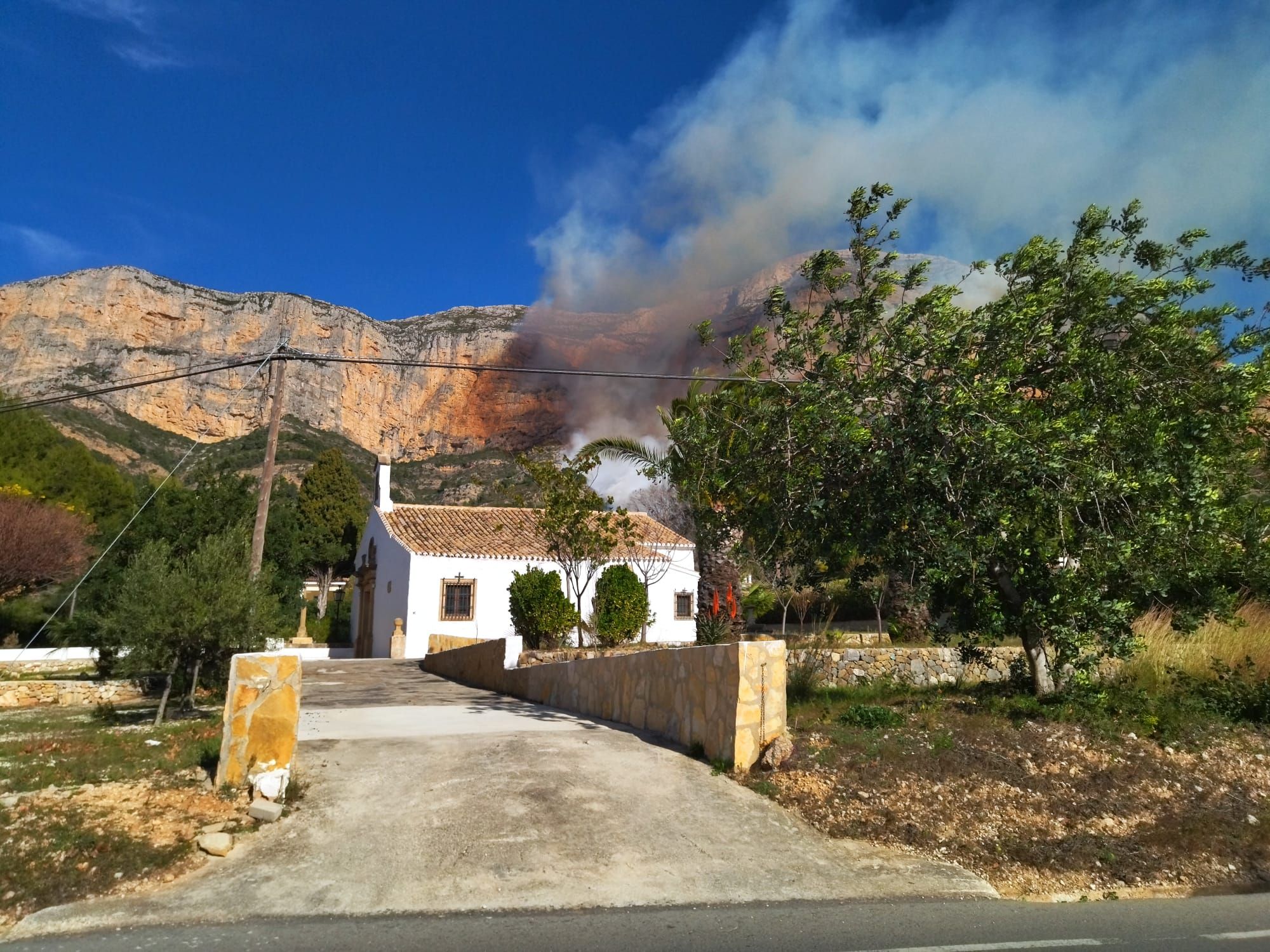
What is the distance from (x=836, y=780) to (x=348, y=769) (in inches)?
166

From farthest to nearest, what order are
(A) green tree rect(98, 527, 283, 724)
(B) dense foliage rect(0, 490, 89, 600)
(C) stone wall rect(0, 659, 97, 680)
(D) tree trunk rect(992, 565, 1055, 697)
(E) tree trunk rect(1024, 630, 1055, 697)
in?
(B) dense foliage rect(0, 490, 89, 600)
(C) stone wall rect(0, 659, 97, 680)
(A) green tree rect(98, 527, 283, 724)
(E) tree trunk rect(1024, 630, 1055, 697)
(D) tree trunk rect(992, 565, 1055, 697)

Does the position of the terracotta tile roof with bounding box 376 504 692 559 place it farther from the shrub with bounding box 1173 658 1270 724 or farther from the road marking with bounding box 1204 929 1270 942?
the road marking with bounding box 1204 929 1270 942

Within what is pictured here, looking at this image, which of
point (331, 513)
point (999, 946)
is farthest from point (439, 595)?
point (999, 946)

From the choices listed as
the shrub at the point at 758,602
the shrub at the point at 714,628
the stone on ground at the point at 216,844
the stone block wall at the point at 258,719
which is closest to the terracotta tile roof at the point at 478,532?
the shrub at the point at 758,602

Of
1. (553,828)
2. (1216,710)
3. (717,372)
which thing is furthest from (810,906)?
(717,372)

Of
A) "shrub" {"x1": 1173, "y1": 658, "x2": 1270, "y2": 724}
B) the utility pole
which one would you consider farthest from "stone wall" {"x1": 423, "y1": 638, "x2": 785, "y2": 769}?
the utility pole

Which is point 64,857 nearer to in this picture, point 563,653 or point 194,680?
point 194,680

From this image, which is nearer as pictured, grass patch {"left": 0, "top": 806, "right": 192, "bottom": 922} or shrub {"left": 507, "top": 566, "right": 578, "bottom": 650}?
grass patch {"left": 0, "top": 806, "right": 192, "bottom": 922}

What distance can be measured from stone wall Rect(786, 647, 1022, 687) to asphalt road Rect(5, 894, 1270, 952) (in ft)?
33.5

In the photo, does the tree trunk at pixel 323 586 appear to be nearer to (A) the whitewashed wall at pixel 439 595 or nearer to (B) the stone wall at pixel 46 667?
(A) the whitewashed wall at pixel 439 595

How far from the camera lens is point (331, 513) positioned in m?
47.7

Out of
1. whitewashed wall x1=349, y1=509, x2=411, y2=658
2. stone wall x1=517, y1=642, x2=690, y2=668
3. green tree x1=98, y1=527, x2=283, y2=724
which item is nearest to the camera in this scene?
green tree x1=98, y1=527, x2=283, y2=724

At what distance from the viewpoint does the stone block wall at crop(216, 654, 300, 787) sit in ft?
21.9

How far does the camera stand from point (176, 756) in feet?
25.7
